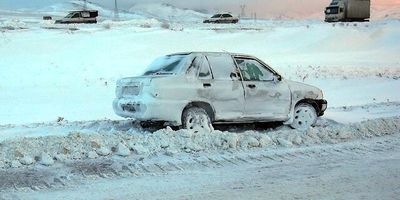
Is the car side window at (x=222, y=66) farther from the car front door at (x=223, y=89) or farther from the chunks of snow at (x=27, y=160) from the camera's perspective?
the chunks of snow at (x=27, y=160)

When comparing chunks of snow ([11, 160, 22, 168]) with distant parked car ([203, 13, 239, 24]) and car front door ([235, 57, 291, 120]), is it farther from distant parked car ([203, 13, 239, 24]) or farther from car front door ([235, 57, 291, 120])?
distant parked car ([203, 13, 239, 24])

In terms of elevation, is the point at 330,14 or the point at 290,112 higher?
the point at 330,14

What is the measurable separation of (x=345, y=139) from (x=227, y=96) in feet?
7.08

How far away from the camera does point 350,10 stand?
53.9m

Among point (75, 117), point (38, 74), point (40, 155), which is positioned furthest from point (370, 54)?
point (40, 155)

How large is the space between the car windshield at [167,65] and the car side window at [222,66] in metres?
0.52

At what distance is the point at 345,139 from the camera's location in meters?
10.3

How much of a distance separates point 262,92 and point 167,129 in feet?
7.25

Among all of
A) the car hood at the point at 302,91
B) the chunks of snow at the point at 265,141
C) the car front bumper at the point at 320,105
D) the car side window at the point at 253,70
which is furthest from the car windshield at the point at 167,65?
the car front bumper at the point at 320,105

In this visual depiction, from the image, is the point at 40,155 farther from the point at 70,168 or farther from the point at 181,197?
the point at 181,197

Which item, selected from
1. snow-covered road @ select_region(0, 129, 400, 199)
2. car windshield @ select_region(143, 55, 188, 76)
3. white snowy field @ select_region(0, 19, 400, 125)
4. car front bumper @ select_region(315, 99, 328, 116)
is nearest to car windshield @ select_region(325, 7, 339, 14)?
white snowy field @ select_region(0, 19, 400, 125)

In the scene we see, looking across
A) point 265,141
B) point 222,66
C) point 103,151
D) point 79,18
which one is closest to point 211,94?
point 222,66

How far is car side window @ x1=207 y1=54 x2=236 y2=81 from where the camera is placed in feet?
36.1

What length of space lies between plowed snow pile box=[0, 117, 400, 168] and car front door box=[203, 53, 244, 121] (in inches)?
36.8
